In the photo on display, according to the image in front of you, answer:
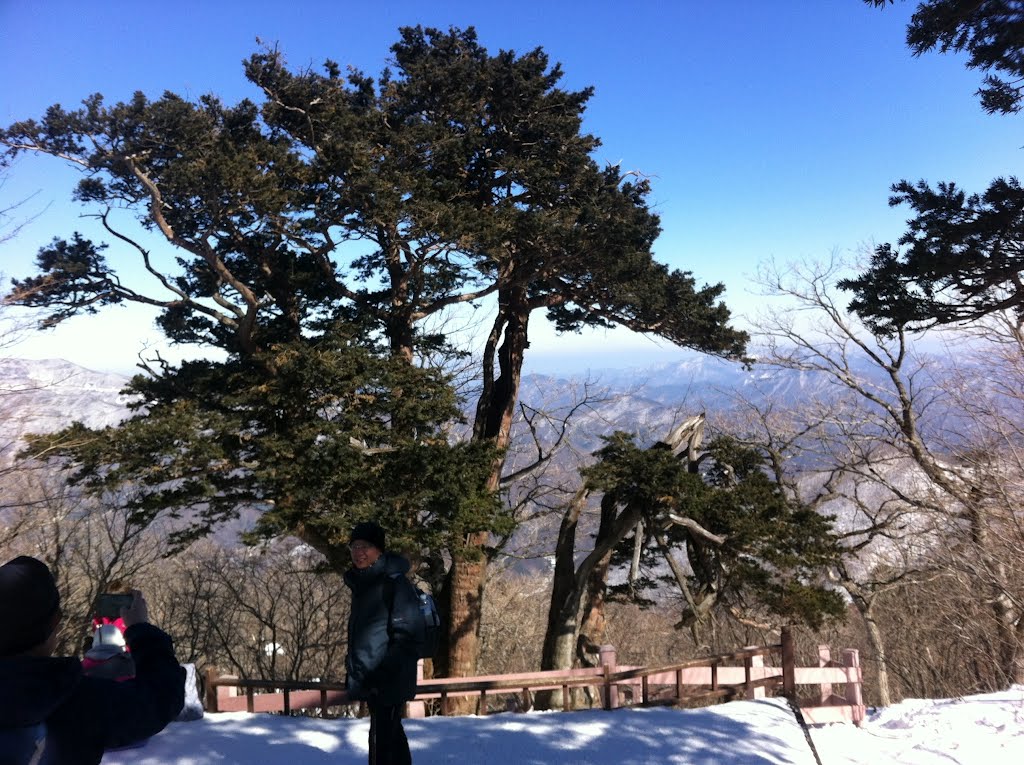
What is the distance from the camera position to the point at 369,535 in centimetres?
366

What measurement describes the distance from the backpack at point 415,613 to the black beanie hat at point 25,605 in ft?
6.70

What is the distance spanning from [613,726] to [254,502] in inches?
235

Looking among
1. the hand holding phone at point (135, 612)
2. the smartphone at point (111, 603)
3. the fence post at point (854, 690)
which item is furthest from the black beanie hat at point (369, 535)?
the fence post at point (854, 690)

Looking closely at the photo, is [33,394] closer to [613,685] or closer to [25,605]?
[613,685]

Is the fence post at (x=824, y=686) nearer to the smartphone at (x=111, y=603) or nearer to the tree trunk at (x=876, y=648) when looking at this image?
the tree trunk at (x=876, y=648)

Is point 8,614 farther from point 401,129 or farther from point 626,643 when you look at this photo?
point 626,643

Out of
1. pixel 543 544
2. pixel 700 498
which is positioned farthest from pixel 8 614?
pixel 543 544

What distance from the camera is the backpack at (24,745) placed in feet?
4.62

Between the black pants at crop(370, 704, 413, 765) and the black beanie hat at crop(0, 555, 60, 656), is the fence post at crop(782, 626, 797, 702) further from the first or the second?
the black beanie hat at crop(0, 555, 60, 656)

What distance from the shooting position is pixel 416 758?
4887 millimetres

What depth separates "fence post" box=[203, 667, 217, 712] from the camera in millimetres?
6277

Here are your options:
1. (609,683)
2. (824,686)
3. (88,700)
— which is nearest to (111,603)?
(88,700)

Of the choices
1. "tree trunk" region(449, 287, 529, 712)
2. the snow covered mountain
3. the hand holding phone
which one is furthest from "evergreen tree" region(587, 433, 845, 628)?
the hand holding phone

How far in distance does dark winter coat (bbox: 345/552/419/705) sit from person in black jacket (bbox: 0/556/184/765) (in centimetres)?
179
